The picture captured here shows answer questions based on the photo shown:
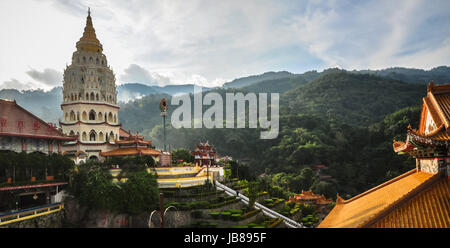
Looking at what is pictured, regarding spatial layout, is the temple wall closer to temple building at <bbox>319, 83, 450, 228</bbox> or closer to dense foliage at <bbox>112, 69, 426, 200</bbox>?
dense foliage at <bbox>112, 69, 426, 200</bbox>

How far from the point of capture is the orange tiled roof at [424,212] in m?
5.49

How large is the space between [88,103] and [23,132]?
7.93 meters

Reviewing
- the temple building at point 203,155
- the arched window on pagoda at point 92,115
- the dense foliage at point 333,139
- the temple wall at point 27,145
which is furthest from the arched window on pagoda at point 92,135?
the dense foliage at point 333,139

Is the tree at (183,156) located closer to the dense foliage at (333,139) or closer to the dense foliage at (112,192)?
the dense foliage at (333,139)

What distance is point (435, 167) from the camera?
22.1 feet

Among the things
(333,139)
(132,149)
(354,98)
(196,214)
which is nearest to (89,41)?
(132,149)

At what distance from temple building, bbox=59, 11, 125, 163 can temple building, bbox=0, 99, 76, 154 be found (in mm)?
4236

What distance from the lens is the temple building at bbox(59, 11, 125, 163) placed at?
87.7 ft

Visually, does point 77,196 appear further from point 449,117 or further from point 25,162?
point 449,117

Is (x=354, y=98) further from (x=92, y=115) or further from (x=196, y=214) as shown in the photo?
(x=196, y=214)

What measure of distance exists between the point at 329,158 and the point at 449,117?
6002 centimetres

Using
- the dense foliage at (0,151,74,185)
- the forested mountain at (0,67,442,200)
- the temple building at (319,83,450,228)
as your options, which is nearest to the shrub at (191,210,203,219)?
the dense foliage at (0,151,74,185)

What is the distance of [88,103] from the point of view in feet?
89.7
